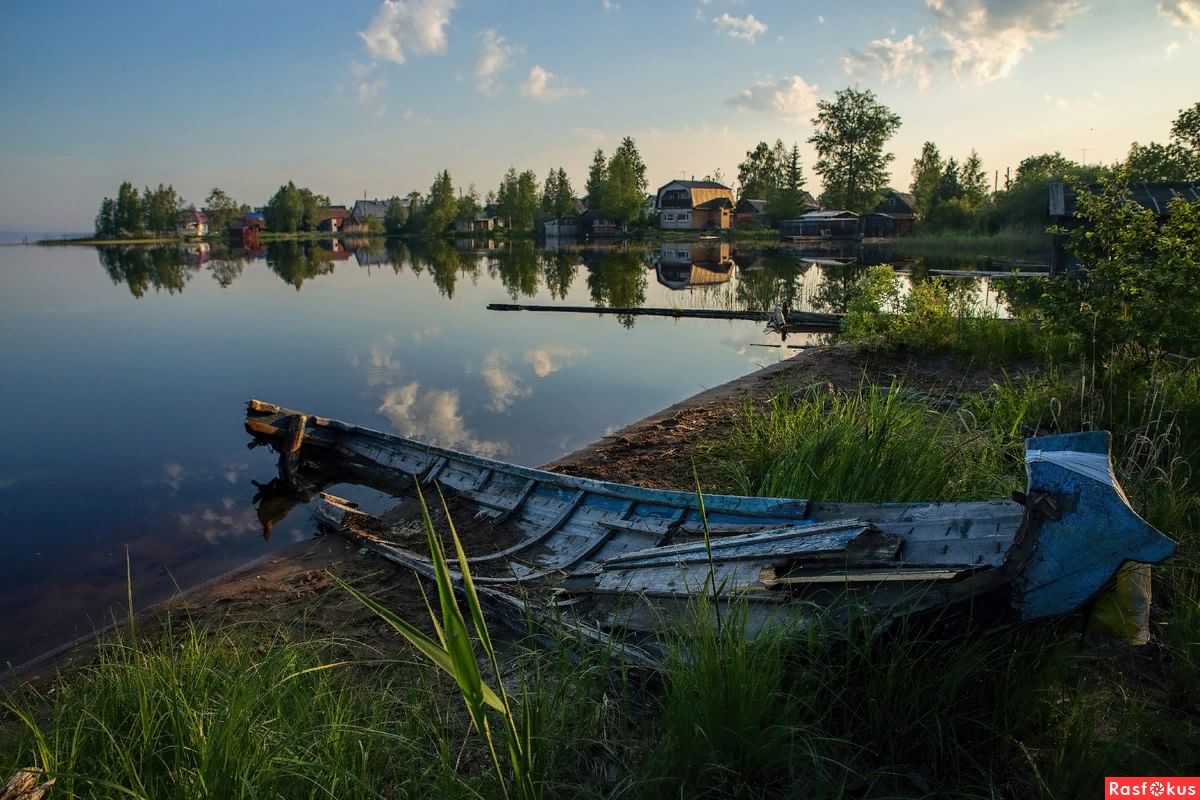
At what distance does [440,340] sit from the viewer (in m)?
19.9

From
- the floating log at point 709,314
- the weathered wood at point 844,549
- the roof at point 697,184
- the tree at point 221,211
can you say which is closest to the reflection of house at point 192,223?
the tree at point 221,211

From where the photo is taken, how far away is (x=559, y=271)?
133 ft

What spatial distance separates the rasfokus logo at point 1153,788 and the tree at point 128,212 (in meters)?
132

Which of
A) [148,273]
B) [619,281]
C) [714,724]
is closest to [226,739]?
[714,724]

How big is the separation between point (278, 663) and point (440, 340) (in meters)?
17.2

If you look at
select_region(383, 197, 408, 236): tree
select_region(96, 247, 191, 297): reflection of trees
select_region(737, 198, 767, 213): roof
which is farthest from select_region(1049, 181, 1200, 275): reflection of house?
select_region(383, 197, 408, 236): tree

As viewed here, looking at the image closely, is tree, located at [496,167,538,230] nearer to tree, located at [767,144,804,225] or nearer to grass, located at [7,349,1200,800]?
tree, located at [767,144,804,225]

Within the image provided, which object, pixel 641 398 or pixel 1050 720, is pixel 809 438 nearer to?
pixel 1050 720

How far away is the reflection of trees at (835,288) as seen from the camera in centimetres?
2326

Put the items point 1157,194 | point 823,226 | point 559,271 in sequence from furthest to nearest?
point 823,226 < point 559,271 < point 1157,194

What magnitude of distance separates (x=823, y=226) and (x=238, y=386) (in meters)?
60.9

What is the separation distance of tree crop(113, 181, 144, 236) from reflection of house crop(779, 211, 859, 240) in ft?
327

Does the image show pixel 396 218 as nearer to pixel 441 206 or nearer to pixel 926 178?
pixel 441 206

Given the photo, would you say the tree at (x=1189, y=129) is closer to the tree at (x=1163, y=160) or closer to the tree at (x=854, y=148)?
the tree at (x=1163, y=160)
